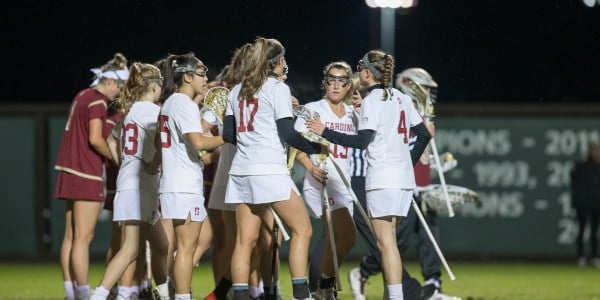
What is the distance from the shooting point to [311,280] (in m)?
11.2

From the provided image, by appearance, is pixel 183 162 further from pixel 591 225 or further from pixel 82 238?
pixel 591 225

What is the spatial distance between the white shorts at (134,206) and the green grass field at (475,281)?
2.28m

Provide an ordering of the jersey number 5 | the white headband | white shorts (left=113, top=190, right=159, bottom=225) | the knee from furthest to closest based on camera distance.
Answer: the white headband, the knee, white shorts (left=113, top=190, right=159, bottom=225), the jersey number 5

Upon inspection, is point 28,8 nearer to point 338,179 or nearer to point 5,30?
point 5,30

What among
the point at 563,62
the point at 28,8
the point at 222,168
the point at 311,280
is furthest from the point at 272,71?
the point at 563,62

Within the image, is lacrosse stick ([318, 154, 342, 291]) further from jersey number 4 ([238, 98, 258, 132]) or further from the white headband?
the white headband

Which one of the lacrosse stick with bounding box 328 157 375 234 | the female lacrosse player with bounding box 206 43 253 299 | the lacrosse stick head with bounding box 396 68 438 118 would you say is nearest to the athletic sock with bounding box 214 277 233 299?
the female lacrosse player with bounding box 206 43 253 299

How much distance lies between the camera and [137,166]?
1050cm

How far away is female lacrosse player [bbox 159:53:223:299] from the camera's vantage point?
974 cm

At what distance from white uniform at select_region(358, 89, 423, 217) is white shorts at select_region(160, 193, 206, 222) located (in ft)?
4.29

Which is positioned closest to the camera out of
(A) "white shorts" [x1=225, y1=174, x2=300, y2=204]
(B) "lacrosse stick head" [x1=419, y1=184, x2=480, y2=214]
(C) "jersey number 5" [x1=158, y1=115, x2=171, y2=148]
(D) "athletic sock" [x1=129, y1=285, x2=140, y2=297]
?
(A) "white shorts" [x1=225, y1=174, x2=300, y2=204]

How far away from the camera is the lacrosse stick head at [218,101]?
10.7m

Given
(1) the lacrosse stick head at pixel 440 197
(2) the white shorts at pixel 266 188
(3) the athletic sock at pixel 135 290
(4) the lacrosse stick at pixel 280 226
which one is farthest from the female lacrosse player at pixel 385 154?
(3) the athletic sock at pixel 135 290

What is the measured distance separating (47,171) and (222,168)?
782cm
